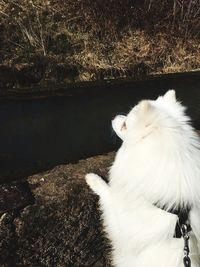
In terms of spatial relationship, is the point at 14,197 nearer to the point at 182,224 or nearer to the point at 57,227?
the point at 57,227

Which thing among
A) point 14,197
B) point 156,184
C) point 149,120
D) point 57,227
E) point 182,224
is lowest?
point 57,227

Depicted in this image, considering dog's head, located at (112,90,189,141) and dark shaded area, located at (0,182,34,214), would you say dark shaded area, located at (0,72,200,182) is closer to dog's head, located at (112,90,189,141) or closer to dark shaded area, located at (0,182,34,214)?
dark shaded area, located at (0,182,34,214)

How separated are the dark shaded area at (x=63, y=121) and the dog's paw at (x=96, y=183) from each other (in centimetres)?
168

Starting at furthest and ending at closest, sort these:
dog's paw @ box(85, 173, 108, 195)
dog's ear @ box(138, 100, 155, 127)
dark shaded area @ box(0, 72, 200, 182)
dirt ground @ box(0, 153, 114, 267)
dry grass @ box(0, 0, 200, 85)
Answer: dry grass @ box(0, 0, 200, 85) < dark shaded area @ box(0, 72, 200, 182) < dog's paw @ box(85, 173, 108, 195) < dirt ground @ box(0, 153, 114, 267) < dog's ear @ box(138, 100, 155, 127)

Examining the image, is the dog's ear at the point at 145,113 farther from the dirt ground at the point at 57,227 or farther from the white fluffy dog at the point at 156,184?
the dirt ground at the point at 57,227

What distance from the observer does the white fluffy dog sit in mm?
→ 2537

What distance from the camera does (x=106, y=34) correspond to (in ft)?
29.6

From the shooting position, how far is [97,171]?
11.0 feet

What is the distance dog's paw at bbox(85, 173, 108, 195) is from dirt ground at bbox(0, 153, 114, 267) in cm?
4

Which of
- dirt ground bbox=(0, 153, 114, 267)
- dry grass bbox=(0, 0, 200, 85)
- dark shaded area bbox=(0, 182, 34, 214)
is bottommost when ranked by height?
dirt ground bbox=(0, 153, 114, 267)

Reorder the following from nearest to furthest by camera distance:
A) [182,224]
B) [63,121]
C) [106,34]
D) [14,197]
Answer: [182,224] → [14,197] → [63,121] → [106,34]

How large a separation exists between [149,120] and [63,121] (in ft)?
11.1

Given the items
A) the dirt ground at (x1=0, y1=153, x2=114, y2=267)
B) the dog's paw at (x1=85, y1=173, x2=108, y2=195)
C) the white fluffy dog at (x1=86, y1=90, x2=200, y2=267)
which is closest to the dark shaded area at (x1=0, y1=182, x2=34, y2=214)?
the dirt ground at (x1=0, y1=153, x2=114, y2=267)

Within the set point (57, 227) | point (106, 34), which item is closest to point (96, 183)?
point (57, 227)
